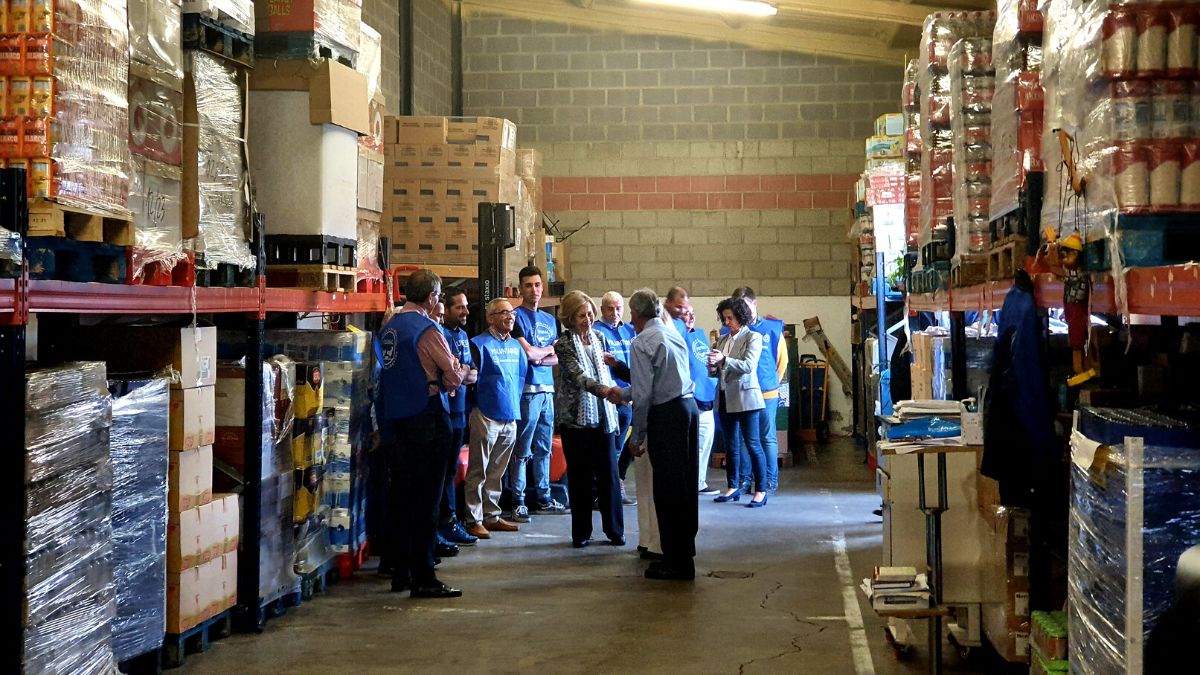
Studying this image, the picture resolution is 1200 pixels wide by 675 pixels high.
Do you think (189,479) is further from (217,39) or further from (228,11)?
(228,11)

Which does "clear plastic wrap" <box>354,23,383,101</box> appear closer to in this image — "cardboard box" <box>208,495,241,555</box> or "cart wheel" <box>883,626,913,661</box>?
"cardboard box" <box>208,495,241,555</box>

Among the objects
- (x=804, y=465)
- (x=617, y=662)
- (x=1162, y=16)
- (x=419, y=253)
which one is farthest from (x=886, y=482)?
(x=804, y=465)

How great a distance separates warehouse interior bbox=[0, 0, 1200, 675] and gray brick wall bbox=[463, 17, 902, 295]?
3.50 m

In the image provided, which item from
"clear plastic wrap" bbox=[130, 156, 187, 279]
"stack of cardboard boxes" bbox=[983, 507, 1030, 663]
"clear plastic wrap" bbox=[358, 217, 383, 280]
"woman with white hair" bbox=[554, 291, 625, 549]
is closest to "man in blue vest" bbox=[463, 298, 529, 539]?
"woman with white hair" bbox=[554, 291, 625, 549]

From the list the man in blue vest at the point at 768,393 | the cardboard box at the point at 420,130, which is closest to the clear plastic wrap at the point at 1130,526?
the man in blue vest at the point at 768,393

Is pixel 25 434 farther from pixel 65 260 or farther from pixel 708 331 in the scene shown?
pixel 708 331

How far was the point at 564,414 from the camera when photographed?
10023 millimetres

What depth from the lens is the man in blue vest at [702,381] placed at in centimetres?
1208

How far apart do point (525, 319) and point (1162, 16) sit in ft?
25.1

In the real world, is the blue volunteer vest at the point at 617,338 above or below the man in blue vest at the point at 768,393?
above

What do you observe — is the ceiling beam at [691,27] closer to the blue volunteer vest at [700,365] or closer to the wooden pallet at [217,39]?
the blue volunteer vest at [700,365]

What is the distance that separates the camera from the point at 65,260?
537 cm

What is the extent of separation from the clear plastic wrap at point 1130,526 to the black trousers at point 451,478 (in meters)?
4.69

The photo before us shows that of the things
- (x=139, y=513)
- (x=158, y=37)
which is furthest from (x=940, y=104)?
(x=139, y=513)
